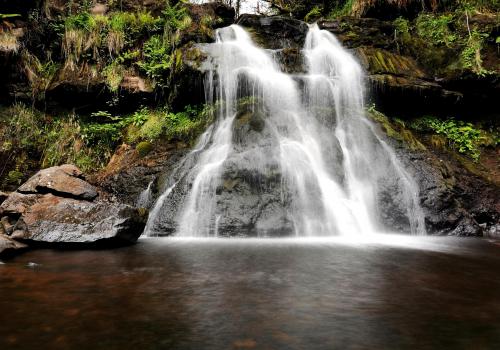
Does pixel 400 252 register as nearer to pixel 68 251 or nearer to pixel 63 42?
pixel 68 251

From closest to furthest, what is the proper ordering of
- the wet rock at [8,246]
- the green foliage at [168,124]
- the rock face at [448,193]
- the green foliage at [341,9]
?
the wet rock at [8,246]
the rock face at [448,193]
the green foliage at [168,124]
the green foliage at [341,9]

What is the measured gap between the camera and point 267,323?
115 inches

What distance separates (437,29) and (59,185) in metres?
12.2

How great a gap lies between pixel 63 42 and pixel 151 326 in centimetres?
1120

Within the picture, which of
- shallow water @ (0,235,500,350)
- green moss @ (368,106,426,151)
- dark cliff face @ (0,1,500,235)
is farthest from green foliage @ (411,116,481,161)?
shallow water @ (0,235,500,350)

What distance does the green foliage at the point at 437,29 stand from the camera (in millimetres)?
11617

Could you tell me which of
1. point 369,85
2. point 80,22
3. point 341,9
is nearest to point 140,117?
point 80,22

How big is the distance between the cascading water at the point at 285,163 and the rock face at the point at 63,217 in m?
1.19

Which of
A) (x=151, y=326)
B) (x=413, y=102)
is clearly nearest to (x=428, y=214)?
(x=413, y=102)

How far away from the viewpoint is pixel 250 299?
352 centimetres

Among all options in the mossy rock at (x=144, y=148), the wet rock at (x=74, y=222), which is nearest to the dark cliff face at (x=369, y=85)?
the mossy rock at (x=144, y=148)

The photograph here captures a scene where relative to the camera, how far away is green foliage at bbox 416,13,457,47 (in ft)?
38.1

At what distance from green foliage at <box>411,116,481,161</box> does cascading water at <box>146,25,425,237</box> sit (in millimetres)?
2182

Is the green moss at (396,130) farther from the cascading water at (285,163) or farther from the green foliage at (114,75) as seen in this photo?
the green foliage at (114,75)
